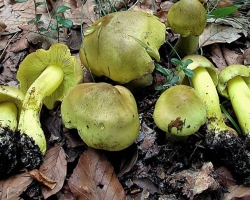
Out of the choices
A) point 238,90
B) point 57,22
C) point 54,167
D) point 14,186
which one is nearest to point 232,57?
point 238,90

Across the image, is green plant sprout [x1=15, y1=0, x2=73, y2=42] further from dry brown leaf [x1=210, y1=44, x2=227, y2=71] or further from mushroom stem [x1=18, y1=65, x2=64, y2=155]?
dry brown leaf [x1=210, y1=44, x2=227, y2=71]

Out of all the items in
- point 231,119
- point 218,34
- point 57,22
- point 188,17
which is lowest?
point 231,119

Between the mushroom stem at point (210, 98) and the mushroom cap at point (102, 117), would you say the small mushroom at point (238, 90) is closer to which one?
the mushroom stem at point (210, 98)

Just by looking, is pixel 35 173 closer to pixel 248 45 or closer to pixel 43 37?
pixel 43 37

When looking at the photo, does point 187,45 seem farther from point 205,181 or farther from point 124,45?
point 205,181

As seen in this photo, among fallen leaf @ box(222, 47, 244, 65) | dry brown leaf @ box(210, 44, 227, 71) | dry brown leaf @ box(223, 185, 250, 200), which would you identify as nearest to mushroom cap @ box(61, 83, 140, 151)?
dry brown leaf @ box(223, 185, 250, 200)
